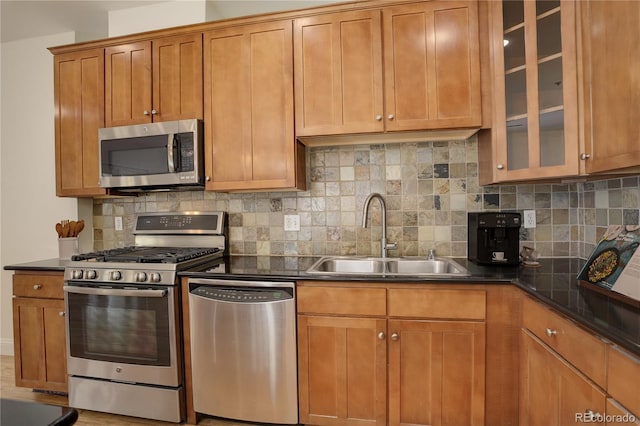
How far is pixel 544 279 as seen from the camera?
5.10 ft

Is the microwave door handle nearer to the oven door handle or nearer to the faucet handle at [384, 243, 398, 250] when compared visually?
the oven door handle

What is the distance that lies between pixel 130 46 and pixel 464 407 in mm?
3090

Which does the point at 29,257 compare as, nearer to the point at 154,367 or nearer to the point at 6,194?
the point at 6,194

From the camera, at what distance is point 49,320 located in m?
2.16

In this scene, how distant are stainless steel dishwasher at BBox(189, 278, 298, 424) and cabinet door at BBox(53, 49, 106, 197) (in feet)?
4.51

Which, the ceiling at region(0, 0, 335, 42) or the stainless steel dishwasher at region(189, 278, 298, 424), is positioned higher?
the ceiling at region(0, 0, 335, 42)

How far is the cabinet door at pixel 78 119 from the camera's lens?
94.7 inches

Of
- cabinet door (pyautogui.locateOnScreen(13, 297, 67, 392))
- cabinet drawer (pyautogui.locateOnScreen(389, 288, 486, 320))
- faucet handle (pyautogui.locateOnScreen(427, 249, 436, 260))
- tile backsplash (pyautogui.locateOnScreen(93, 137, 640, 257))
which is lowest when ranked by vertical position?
cabinet door (pyautogui.locateOnScreen(13, 297, 67, 392))

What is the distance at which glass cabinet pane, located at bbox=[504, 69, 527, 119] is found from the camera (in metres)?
1.73

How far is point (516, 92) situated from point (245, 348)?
2.04m

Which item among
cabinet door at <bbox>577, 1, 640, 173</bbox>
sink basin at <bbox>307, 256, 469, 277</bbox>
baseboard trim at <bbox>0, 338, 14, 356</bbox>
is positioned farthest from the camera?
baseboard trim at <bbox>0, 338, 14, 356</bbox>

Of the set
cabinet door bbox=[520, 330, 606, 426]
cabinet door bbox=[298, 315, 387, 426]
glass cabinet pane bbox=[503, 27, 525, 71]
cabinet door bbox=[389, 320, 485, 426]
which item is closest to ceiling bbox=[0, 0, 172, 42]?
glass cabinet pane bbox=[503, 27, 525, 71]

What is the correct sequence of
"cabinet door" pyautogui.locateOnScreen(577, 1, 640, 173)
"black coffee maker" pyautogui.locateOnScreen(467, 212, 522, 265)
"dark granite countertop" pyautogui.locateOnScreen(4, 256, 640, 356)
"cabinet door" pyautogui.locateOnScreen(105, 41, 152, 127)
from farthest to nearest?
"cabinet door" pyautogui.locateOnScreen(105, 41, 152, 127) < "black coffee maker" pyautogui.locateOnScreen(467, 212, 522, 265) < "cabinet door" pyautogui.locateOnScreen(577, 1, 640, 173) < "dark granite countertop" pyautogui.locateOnScreen(4, 256, 640, 356)

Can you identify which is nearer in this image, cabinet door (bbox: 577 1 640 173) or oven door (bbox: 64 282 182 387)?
cabinet door (bbox: 577 1 640 173)
